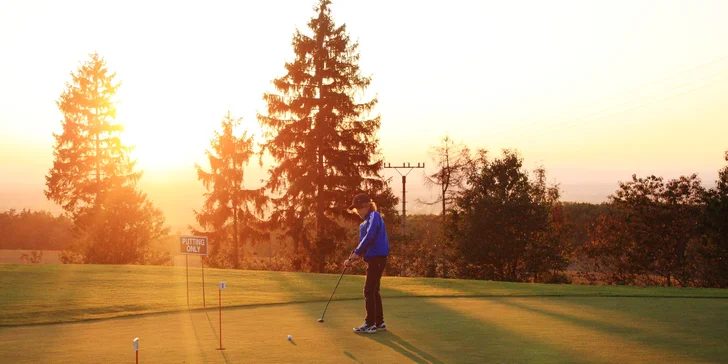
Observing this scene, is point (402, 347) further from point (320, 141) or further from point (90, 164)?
point (90, 164)

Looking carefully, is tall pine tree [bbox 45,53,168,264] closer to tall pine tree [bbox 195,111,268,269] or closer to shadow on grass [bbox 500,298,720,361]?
tall pine tree [bbox 195,111,268,269]

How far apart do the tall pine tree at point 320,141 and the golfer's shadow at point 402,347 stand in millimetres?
35599

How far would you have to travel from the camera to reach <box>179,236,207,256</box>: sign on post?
587 inches

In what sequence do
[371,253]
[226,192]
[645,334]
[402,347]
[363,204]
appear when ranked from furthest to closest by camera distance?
[226,192] < [371,253] < [363,204] < [645,334] < [402,347]

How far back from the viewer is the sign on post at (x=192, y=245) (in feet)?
48.9

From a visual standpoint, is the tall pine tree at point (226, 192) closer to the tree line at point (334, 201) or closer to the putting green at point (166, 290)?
the tree line at point (334, 201)

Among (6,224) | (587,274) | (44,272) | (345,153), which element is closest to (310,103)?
(345,153)

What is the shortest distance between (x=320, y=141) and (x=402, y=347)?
1476 inches

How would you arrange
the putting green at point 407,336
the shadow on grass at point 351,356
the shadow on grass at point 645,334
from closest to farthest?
the shadow on grass at point 351,356
the putting green at point 407,336
the shadow on grass at point 645,334

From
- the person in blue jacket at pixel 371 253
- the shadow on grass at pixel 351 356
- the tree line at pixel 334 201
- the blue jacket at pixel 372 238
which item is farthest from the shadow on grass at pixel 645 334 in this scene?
the tree line at pixel 334 201

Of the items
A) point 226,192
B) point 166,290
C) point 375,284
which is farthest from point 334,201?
point 375,284

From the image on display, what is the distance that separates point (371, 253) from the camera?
11.1m

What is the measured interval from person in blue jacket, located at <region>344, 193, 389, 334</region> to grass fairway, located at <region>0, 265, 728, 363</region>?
0.41 metres

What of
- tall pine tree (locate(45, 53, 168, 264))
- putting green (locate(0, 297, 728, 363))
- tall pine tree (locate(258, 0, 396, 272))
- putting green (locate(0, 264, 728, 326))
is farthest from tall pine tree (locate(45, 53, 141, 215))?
putting green (locate(0, 297, 728, 363))
